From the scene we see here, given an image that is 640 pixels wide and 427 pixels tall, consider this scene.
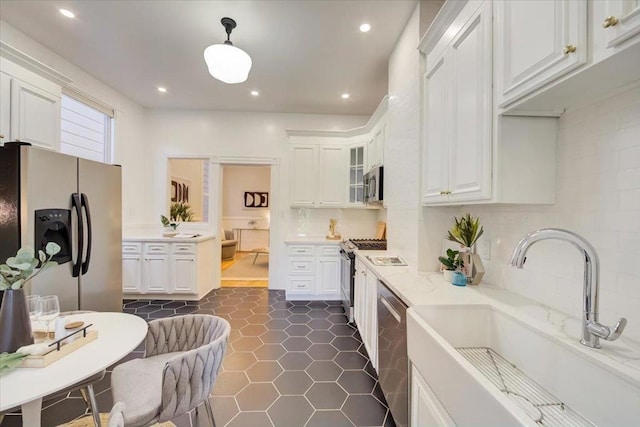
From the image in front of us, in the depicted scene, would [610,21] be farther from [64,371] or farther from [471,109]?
[64,371]

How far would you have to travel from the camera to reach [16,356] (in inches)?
38.0

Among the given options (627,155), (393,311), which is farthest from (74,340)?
(627,155)

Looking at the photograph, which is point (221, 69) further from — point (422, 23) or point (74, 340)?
point (74, 340)

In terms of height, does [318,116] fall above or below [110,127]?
above

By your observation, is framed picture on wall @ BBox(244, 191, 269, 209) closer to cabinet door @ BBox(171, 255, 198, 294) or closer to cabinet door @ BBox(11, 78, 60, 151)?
cabinet door @ BBox(171, 255, 198, 294)

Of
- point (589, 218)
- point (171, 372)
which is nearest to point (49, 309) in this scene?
point (171, 372)

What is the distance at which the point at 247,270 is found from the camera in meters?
5.90

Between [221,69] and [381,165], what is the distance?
6.72ft

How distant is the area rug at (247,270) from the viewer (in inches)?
211

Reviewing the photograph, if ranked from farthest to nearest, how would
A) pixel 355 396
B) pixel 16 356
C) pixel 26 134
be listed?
pixel 26 134 → pixel 355 396 → pixel 16 356

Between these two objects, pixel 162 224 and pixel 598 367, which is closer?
pixel 598 367

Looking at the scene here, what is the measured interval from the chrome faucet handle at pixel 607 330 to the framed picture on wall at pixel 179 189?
560 centimetres

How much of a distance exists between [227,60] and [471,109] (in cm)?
198

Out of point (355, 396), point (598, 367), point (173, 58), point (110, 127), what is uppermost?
point (173, 58)
